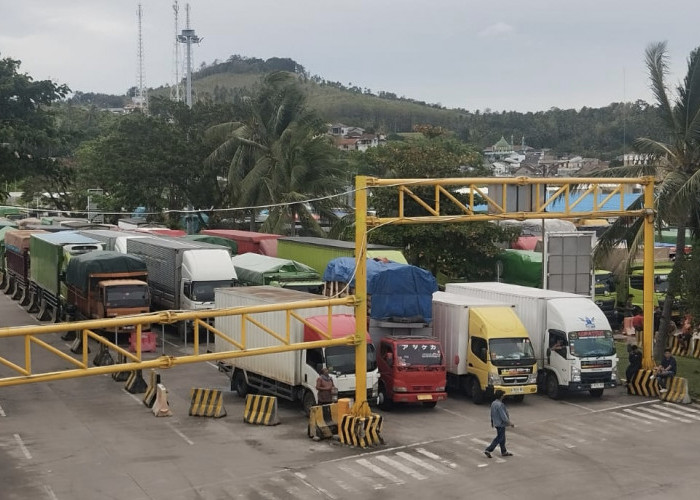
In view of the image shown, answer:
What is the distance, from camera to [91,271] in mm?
32719

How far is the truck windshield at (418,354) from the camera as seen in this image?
79.4ft

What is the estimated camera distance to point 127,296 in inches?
1270

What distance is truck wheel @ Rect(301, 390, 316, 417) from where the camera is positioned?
23.3m

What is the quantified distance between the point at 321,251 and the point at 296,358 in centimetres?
1374

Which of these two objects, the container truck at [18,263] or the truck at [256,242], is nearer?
the truck at [256,242]

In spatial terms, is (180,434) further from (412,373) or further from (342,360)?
(412,373)

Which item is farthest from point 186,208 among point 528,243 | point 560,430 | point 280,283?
point 560,430

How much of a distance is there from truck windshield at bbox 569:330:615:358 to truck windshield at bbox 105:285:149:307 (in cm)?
1463

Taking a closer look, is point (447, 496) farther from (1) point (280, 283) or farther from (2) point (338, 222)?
(2) point (338, 222)

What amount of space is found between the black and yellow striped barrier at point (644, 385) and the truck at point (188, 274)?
582 inches

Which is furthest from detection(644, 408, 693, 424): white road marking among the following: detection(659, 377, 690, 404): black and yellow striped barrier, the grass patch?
the grass patch

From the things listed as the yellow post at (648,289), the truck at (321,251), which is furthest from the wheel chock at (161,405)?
the yellow post at (648,289)

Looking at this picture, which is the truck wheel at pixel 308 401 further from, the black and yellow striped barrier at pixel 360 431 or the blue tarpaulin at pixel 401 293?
the blue tarpaulin at pixel 401 293

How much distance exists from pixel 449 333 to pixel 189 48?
9569 centimetres
